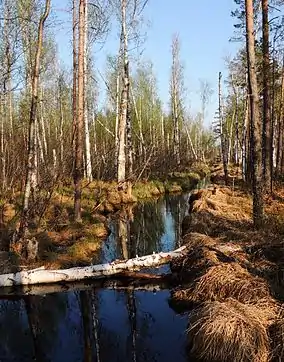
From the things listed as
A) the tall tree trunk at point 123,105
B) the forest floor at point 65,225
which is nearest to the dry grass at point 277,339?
the forest floor at point 65,225

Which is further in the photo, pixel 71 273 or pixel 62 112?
pixel 62 112

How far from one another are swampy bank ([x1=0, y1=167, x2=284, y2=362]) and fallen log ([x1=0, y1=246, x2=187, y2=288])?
0.18 metres

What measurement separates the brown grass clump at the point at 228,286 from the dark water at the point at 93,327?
2.01 ft

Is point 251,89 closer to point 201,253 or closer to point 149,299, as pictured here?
point 201,253

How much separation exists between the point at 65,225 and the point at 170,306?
6023mm

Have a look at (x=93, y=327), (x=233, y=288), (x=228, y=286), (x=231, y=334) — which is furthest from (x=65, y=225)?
(x=231, y=334)

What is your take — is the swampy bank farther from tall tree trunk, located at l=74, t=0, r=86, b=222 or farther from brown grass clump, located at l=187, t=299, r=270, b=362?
tall tree trunk, located at l=74, t=0, r=86, b=222

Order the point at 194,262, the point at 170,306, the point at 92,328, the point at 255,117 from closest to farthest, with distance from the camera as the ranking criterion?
the point at 92,328
the point at 170,306
the point at 194,262
the point at 255,117

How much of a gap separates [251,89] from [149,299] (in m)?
5.79

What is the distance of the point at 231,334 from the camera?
5.70m

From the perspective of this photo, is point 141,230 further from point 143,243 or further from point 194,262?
point 194,262

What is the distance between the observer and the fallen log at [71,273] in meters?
8.97

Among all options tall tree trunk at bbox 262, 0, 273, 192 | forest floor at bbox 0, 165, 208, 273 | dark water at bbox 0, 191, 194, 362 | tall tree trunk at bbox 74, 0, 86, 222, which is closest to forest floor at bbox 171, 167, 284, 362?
dark water at bbox 0, 191, 194, 362

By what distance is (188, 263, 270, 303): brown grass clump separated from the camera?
22.6ft
